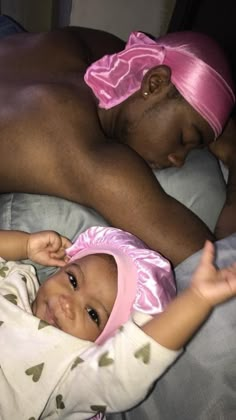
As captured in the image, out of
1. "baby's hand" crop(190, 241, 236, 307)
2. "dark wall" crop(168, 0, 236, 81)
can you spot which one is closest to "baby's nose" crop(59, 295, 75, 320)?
"baby's hand" crop(190, 241, 236, 307)

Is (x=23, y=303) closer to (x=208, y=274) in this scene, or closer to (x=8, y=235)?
(x=8, y=235)

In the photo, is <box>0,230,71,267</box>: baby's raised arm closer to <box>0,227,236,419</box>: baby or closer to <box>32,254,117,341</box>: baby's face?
<box>0,227,236,419</box>: baby

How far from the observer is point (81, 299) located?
0.94 m

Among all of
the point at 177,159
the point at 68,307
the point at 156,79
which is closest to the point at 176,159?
the point at 177,159

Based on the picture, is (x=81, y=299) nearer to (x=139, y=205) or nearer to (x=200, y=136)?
(x=139, y=205)

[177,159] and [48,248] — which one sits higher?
[177,159]

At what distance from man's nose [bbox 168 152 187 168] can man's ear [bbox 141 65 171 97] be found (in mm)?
182

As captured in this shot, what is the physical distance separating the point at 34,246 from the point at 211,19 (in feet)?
4.63

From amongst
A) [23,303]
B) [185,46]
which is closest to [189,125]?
[185,46]

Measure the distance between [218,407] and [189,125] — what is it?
0.71m

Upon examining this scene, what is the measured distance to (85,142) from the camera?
1.09m

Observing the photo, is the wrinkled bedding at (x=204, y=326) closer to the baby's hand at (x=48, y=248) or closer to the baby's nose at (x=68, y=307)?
the baby's hand at (x=48, y=248)

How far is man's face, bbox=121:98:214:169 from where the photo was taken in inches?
47.6

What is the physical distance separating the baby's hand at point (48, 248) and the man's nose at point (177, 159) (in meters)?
0.38
